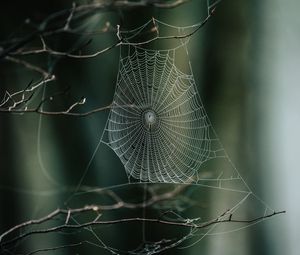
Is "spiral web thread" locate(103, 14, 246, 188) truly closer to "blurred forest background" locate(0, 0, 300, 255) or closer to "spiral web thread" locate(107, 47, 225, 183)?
"spiral web thread" locate(107, 47, 225, 183)

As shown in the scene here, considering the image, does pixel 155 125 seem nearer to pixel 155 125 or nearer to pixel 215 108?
pixel 155 125

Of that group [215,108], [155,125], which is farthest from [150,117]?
[215,108]

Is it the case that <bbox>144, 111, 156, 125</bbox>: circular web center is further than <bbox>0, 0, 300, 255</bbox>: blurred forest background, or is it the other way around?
<bbox>0, 0, 300, 255</bbox>: blurred forest background

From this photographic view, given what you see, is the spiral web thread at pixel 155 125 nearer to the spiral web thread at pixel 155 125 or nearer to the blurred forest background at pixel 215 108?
the spiral web thread at pixel 155 125

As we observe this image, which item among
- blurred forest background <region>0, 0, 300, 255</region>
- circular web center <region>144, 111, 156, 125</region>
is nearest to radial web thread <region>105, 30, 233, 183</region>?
circular web center <region>144, 111, 156, 125</region>

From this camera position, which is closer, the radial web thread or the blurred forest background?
the radial web thread

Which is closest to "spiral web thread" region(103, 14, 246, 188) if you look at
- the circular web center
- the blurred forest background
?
the circular web center

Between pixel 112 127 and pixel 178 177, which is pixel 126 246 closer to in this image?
pixel 112 127

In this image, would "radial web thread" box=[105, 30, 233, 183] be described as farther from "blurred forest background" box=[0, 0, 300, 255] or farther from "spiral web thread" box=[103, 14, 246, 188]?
"blurred forest background" box=[0, 0, 300, 255]
